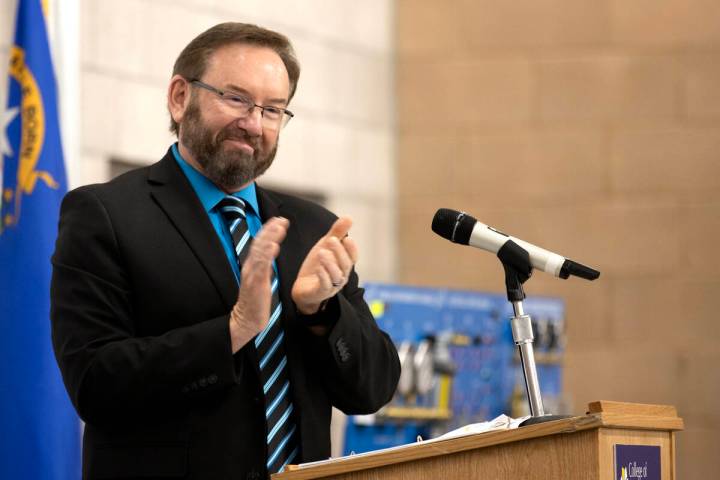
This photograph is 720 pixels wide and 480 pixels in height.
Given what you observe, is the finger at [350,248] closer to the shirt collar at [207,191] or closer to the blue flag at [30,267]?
the shirt collar at [207,191]

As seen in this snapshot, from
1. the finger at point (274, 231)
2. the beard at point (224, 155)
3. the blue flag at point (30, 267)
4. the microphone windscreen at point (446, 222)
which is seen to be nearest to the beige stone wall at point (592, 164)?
the blue flag at point (30, 267)

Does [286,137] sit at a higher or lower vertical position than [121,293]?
higher

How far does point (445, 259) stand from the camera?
716 centimetres

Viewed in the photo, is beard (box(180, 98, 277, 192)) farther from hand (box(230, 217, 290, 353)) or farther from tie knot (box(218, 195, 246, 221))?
hand (box(230, 217, 290, 353))

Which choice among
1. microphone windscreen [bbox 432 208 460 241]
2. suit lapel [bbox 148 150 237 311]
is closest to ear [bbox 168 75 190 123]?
suit lapel [bbox 148 150 237 311]

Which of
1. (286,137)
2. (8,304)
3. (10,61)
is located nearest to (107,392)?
(8,304)

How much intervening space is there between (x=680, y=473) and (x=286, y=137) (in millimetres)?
2971

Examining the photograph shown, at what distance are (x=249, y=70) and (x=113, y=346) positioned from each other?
2.29 ft

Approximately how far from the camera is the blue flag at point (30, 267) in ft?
13.8

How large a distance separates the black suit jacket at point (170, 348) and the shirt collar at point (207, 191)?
33 mm

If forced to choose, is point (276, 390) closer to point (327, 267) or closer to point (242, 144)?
point (327, 267)

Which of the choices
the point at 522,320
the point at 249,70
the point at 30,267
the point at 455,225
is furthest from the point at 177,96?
the point at 30,267

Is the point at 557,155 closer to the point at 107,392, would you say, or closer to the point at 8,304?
the point at 8,304

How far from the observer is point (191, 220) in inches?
99.7
